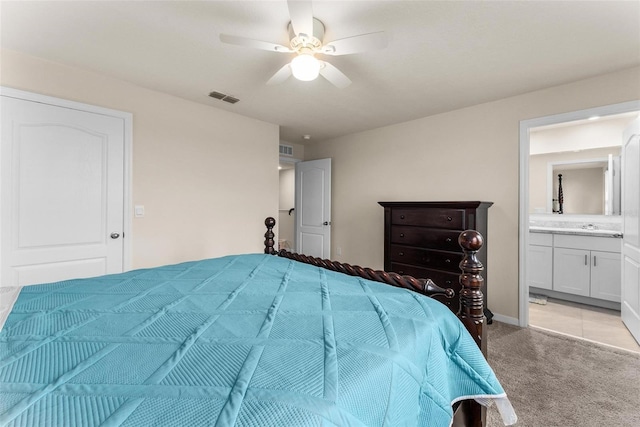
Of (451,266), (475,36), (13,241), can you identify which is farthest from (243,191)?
(475,36)

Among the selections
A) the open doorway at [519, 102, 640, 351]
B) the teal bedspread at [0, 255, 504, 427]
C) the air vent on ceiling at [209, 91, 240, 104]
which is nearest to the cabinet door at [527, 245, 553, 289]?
the open doorway at [519, 102, 640, 351]

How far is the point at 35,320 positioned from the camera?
1031 mm

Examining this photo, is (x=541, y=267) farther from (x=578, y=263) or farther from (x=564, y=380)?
(x=564, y=380)

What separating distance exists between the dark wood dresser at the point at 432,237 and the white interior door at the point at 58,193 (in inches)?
115

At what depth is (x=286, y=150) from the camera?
16.5 ft

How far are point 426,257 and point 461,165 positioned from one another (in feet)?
3.92

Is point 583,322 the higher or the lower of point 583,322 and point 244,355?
the lower

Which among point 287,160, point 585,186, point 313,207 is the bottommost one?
point 313,207

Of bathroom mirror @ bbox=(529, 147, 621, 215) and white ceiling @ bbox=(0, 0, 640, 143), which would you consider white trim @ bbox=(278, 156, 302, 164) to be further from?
bathroom mirror @ bbox=(529, 147, 621, 215)

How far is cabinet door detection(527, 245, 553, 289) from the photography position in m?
3.73

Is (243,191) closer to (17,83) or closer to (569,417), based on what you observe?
(17,83)

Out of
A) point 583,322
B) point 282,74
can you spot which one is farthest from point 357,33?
point 583,322

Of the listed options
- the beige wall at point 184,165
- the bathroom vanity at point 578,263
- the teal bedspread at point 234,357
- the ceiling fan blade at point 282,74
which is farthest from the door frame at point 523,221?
the beige wall at point 184,165

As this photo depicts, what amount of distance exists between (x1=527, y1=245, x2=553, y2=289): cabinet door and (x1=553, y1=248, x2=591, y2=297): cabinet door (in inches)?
2.0
